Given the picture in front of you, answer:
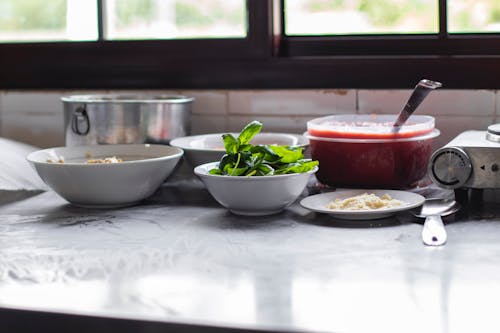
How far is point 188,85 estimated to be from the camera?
6.17ft

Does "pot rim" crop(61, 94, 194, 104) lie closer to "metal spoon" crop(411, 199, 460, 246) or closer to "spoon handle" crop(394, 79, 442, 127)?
"spoon handle" crop(394, 79, 442, 127)

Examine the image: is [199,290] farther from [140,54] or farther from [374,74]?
[140,54]

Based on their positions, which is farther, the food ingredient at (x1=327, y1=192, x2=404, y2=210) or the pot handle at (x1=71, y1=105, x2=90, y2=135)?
the pot handle at (x1=71, y1=105, x2=90, y2=135)

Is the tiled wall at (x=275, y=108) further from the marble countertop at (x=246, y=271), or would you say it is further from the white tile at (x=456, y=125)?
the marble countertop at (x=246, y=271)

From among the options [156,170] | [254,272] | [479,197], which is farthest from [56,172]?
[479,197]

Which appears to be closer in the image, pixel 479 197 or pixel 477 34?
pixel 479 197

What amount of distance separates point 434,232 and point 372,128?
0.33 metres

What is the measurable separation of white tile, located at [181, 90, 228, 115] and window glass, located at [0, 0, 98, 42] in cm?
32

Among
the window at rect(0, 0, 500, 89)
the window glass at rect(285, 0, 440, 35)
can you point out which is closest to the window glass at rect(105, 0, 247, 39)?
the window at rect(0, 0, 500, 89)

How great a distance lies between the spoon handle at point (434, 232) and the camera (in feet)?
3.80

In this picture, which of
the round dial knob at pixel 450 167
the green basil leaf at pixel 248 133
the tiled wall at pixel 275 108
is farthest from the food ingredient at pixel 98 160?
the round dial knob at pixel 450 167

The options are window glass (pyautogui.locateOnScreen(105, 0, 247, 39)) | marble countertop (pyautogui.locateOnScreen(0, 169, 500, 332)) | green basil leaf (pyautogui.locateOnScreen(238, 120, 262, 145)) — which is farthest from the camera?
window glass (pyautogui.locateOnScreen(105, 0, 247, 39))

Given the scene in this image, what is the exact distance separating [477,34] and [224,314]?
1096mm

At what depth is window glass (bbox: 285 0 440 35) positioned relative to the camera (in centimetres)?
177
